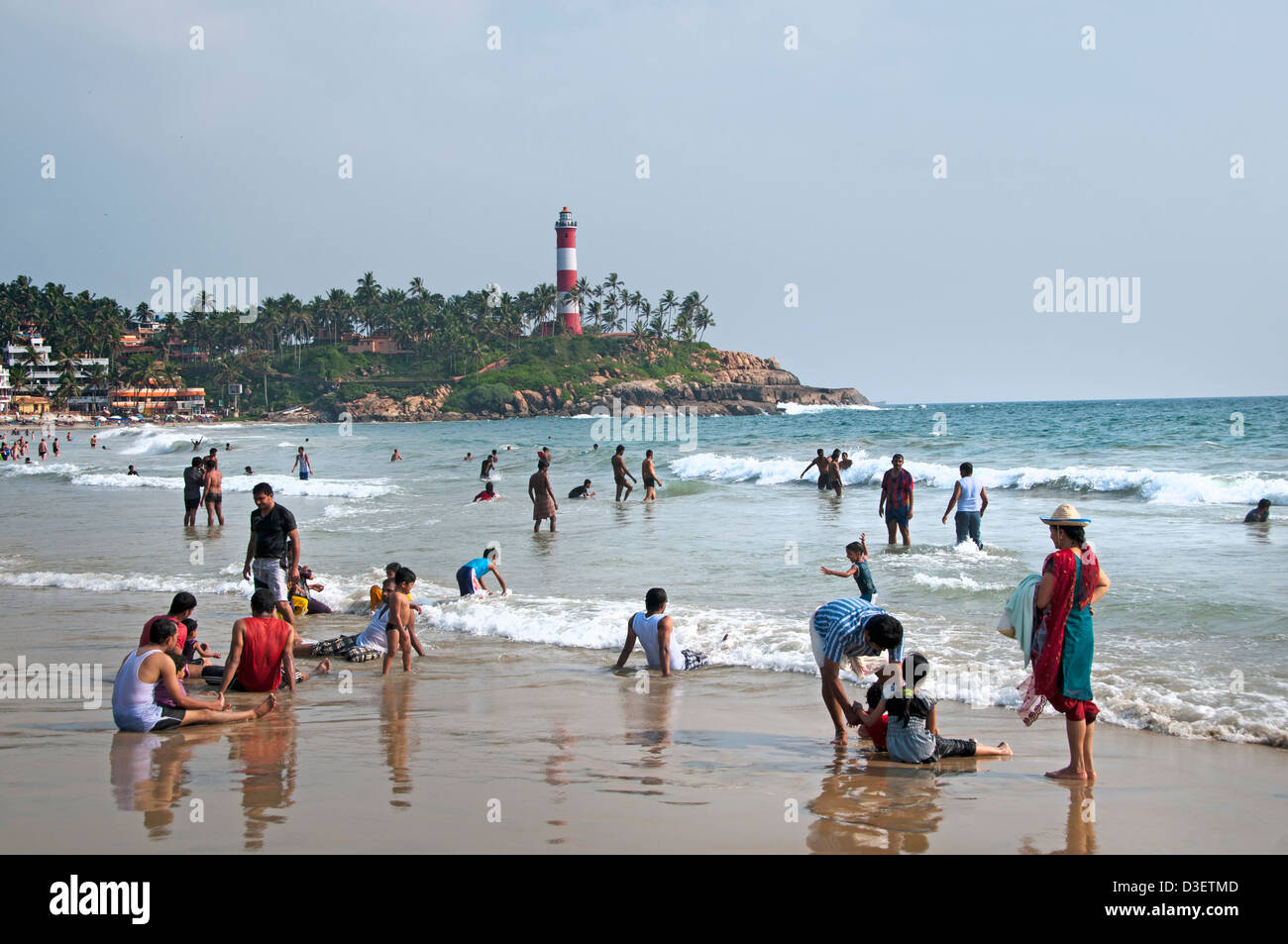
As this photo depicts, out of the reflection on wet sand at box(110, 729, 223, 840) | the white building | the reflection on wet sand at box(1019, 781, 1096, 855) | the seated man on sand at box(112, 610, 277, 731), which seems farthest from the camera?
the white building

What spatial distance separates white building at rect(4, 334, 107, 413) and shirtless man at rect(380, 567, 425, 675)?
109 metres

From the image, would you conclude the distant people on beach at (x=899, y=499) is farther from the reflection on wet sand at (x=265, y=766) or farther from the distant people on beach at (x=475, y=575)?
the reflection on wet sand at (x=265, y=766)

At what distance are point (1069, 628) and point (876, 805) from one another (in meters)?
1.44

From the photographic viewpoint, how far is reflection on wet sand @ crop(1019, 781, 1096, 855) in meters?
4.43

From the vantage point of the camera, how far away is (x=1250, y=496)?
2238 centimetres

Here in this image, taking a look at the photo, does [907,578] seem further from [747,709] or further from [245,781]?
[245,781]

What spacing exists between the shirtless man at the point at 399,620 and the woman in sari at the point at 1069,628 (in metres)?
5.35

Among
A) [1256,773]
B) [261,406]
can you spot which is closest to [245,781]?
[1256,773]

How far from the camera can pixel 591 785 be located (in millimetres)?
5305

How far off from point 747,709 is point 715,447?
4432 cm

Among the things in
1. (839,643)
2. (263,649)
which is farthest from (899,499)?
(263,649)

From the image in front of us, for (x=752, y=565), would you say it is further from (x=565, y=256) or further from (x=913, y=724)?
(x=565, y=256)

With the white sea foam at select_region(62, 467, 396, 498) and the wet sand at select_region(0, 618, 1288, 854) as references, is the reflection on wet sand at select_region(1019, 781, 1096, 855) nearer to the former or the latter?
the wet sand at select_region(0, 618, 1288, 854)

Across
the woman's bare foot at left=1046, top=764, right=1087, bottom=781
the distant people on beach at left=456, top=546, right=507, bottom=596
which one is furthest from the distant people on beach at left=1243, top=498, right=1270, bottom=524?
the woman's bare foot at left=1046, top=764, right=1087, bottom=781
